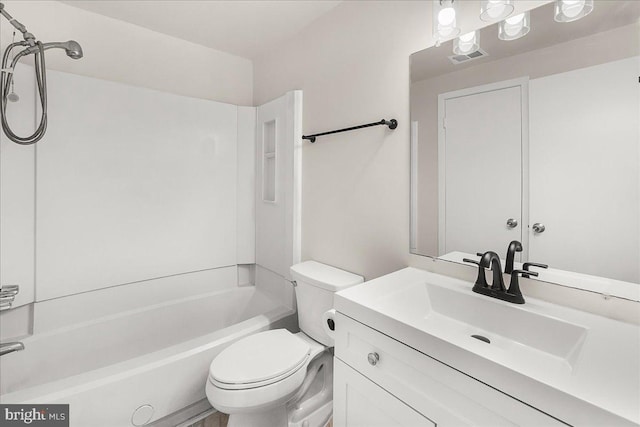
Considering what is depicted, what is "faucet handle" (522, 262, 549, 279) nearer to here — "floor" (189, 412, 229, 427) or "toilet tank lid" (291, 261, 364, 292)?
"toilet tank lid" (291, 261, 364, 292)

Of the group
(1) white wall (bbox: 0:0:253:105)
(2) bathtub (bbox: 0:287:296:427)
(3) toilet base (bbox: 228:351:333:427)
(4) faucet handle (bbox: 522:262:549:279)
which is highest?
(1) white wall (bbox: 0:0:253:105)

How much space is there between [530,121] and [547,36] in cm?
29

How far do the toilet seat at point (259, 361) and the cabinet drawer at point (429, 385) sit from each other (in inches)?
16.6

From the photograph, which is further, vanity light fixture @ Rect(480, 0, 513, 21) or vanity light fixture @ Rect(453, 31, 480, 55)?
vanity light fixture @ Rect(453, 31, 480, 55)

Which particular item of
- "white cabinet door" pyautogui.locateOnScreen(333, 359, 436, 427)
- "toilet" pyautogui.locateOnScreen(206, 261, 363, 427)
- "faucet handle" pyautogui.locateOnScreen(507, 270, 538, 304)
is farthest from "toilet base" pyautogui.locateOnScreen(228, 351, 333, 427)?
"faucet handle" pyautogui.locateOnScreen(507, 270, 538, 304)

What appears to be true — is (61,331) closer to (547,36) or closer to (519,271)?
(519,271)

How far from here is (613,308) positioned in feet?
3.05

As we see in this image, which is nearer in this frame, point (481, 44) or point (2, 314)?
point (481, 44)

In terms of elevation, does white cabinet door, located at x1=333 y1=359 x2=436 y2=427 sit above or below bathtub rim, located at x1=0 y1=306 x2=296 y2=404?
above

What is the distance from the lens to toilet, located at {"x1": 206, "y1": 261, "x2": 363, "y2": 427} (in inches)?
49.5

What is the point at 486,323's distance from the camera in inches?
41.1

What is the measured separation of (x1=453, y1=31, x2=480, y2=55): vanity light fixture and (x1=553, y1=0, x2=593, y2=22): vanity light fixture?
0.25 meters

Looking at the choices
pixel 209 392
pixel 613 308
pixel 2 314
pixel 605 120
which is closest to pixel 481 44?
pixel 605 120

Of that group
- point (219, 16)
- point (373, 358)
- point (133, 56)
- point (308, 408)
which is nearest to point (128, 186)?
point (133, 56)
